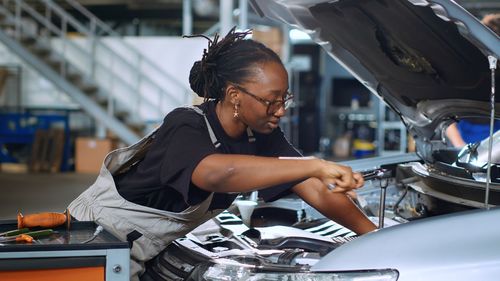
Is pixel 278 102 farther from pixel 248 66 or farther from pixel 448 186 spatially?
pixel 448 186

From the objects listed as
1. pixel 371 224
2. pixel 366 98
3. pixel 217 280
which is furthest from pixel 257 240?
pixel 366 98

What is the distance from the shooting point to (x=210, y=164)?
165cm

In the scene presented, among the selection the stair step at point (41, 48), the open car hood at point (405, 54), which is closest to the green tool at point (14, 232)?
the open car hood at point (405, 54)

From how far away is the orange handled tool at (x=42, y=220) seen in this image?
1.81 m

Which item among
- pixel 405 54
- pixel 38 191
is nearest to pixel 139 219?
pixel 405 54

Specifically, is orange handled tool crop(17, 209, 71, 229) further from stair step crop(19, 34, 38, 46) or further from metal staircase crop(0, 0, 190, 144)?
stair step crop(19, 34, 38, 46)

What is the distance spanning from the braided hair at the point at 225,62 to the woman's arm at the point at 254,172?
0.31 m

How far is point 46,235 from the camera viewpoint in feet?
5.70

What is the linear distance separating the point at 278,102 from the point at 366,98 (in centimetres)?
1372

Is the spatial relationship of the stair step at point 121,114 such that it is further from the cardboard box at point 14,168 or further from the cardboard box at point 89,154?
the cardboard box at point 14,168

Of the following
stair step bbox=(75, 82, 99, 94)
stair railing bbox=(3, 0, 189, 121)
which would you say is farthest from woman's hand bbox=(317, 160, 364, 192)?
stair step bbox=(75, 82, 99, 94)

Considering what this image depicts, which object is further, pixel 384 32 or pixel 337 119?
pixel 337 119

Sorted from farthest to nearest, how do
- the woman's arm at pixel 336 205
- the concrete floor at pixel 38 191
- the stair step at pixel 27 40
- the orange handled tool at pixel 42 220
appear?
the stair step at pixel 27 40 → the concrete floor at pixel 38 191 → the woman's arm at pixel 336 205 → the orange handled tool at pixel 42 220

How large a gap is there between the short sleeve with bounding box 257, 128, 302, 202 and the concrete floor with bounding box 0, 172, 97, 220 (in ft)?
16.5
